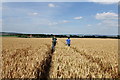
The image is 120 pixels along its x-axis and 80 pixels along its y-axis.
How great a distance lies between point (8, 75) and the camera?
224 inches

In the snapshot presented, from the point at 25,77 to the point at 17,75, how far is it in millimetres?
427

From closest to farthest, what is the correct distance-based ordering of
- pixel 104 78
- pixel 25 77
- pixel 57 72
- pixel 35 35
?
1. pixel 25 77
2. pixel 104 78
3. pixel 57 72
4. pixel 35 35

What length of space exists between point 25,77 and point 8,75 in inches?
28.3

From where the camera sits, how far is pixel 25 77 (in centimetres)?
533

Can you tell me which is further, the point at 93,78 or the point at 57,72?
the point at 57,72

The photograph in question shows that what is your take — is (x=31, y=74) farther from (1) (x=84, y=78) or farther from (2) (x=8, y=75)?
(1) (x=84, y=78)

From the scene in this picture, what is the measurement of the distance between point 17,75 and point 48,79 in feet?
3.30

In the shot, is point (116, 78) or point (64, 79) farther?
point (116, 78)

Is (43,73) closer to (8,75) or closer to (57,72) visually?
(57,72)

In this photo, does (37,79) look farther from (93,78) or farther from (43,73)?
(93,78)

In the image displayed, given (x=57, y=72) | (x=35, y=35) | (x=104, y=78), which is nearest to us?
(x=104, y=78)

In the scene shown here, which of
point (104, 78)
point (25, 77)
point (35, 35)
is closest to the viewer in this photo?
point (25, 77)

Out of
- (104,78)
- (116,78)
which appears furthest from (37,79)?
(116,78)

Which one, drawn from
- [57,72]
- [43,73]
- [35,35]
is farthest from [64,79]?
[35,35]
